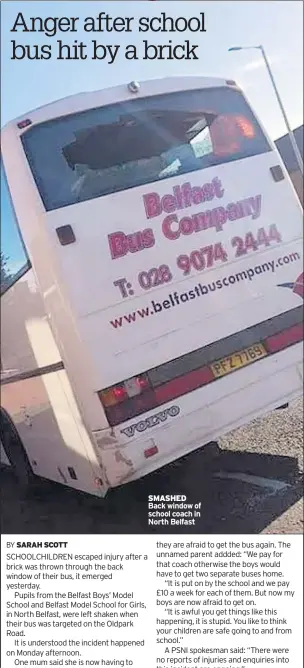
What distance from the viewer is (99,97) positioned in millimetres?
3078

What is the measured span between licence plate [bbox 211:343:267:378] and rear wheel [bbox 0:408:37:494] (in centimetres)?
121

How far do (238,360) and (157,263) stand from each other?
21.6 inches

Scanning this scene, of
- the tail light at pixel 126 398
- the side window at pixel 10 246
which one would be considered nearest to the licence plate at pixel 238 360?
the tail light at pixel 126 398

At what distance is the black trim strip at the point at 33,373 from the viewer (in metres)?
3.23

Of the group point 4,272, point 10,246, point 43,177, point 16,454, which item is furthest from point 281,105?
point 16,454

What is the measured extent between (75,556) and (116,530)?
8.2 inches

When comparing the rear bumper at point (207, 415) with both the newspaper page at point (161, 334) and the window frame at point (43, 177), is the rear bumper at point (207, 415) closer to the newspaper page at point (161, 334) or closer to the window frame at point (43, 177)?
the newspaper page at point (161, 334)

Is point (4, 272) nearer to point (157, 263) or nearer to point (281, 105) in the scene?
point (157, 263)

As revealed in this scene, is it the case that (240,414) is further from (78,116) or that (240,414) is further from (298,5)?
(298,5)

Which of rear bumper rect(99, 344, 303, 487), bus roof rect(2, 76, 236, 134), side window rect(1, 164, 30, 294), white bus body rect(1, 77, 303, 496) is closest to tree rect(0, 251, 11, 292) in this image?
side window rect(1, 164, 30, 294)

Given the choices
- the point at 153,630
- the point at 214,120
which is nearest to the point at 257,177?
the point at 214,120

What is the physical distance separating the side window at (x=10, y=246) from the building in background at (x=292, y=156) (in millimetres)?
1185

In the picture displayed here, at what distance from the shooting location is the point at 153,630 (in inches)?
111

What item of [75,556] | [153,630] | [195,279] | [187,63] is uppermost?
[187,63]
